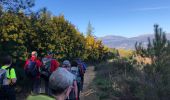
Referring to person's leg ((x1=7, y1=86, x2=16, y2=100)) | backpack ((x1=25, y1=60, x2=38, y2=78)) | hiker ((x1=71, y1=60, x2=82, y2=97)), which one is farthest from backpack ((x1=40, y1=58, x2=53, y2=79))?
person's leg ((x1=7, y1=86, x2=16, y2=100))

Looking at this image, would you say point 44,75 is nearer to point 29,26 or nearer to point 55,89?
point 29,26

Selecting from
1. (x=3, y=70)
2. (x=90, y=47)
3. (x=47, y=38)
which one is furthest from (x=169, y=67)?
(x=90, y=47)

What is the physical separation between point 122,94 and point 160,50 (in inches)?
114

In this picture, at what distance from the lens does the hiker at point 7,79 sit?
11.2 meters

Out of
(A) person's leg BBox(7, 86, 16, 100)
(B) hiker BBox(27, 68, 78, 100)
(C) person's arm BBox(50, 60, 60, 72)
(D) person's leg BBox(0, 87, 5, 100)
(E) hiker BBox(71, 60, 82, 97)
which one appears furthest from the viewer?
(C) person's arm BBox(50, 60, 60, 72)

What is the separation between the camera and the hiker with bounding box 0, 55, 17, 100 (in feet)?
36.8

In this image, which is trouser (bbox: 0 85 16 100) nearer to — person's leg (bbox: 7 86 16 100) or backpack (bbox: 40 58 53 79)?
person's leg (bbox: 7 86 16 100)

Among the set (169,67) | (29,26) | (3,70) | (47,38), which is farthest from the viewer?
(47,38)

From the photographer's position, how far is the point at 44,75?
1438 cm

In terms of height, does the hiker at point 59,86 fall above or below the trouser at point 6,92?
above

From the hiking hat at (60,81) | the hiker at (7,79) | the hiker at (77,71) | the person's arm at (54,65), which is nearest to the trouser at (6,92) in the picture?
the hiker at (7,79)

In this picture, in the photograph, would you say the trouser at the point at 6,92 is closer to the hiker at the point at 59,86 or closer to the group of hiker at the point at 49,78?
the group of hiker at the point at 49,78

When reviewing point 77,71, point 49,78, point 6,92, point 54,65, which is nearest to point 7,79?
point 6,92

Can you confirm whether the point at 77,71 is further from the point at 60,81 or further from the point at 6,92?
the point at 60,81
